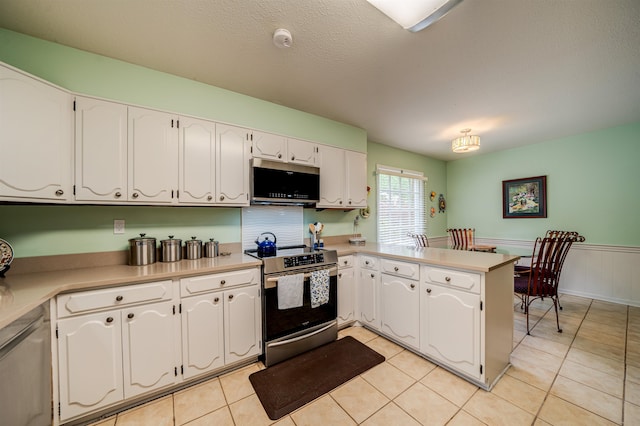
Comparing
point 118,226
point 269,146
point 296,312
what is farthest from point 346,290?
point 118,226

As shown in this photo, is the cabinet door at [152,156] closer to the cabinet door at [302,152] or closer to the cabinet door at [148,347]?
the cabinet door at [148,347]

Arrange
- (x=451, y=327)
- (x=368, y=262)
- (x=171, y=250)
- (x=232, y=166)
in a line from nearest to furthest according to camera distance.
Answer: (x=451, y=327) < (x=171, y=250) < (x=232, y=166) < (x=368, y=262)

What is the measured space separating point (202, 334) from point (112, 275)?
0.74m

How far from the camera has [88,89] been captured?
1.80 m

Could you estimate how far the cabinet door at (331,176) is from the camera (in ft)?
9.29

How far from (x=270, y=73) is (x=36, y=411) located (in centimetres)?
255

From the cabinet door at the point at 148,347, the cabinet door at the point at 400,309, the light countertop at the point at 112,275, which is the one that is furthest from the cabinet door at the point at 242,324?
the cabinet door at the point at 400,309

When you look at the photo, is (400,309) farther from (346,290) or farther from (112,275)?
(112,275)

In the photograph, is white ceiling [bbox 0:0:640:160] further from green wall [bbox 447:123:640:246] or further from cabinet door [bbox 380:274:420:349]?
cabinet door [bbox 380:274:420:349]

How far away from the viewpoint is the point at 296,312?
7.07 ft

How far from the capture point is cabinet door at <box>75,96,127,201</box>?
1654 mm

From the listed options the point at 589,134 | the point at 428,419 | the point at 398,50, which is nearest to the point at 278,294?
the point at 428,419

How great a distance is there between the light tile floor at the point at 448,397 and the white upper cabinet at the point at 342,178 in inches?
65.7

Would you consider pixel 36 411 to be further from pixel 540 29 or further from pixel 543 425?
pixel 540 29
